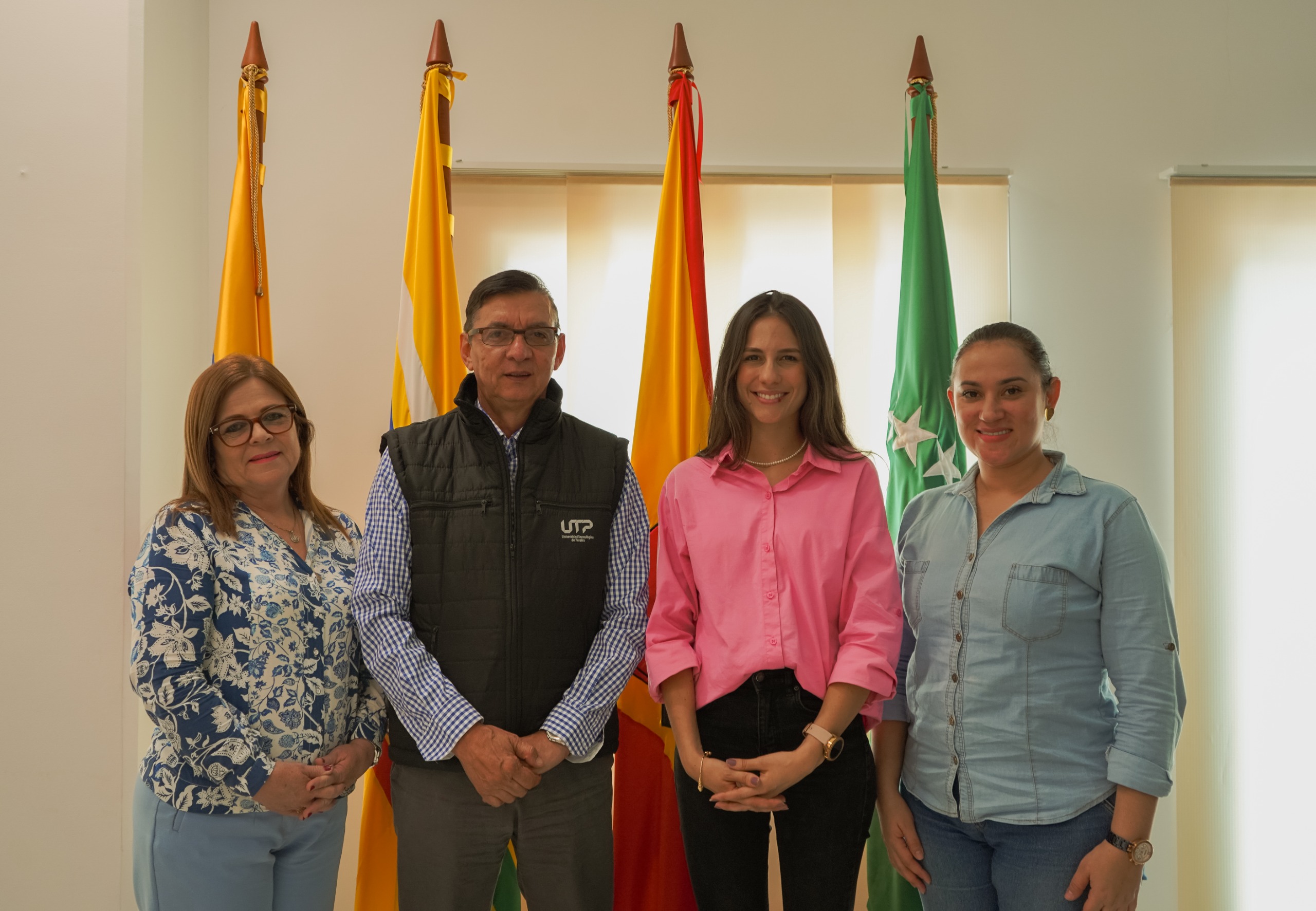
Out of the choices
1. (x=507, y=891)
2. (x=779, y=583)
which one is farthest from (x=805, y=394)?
(x=507, y=891)

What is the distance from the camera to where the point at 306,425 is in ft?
6.34

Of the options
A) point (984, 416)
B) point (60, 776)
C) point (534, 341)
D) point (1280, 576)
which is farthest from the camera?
point (1280, 576)

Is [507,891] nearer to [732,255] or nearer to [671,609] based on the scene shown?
[671,609]

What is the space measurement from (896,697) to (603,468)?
80 cm

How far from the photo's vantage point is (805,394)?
184 cm

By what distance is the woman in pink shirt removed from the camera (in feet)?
5.45

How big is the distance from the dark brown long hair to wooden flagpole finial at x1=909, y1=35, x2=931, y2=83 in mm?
1152

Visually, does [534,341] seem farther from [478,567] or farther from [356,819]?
[356,819]

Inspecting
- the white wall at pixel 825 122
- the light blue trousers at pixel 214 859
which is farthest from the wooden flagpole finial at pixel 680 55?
the light blue trousers at pixel 214 859

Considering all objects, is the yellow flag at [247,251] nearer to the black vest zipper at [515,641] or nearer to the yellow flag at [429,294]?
the yellow flag at [429,294]

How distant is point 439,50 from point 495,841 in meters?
2.10

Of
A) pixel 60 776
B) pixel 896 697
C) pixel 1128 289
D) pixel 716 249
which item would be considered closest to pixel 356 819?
pixel 60 776

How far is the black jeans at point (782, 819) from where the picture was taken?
1.67 m

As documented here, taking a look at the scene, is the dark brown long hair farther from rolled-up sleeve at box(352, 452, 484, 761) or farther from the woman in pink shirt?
rolled-up sleeve at box(352, 452, 484, 761)
